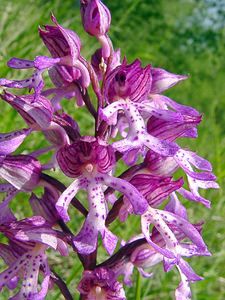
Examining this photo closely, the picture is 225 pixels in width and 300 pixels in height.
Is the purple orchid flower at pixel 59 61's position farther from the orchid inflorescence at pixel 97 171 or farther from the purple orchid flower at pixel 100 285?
the purple orchid flower at pixel 100 285

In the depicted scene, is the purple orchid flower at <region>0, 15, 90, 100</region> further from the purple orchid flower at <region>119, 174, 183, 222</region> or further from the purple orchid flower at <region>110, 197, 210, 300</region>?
the purple orchid flower at <region>110, 197, 210, 300</region>

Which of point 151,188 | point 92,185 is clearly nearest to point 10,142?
point 92,185

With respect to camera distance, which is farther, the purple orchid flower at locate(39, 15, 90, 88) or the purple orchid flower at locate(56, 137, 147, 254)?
the purple orchid flower at locate(39, 15, 90, 88)

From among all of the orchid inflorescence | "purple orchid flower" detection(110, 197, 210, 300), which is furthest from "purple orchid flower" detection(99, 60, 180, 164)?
"purple orchid flower" detection(110, 197, 210, 300)

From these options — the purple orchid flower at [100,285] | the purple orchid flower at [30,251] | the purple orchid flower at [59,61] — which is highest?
the purple orchid flower at [59,61]

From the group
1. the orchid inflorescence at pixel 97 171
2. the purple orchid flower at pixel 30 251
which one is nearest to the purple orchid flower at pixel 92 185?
the orchid inflorescence at pixel 97 171

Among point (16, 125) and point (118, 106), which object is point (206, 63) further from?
point (118, 106)

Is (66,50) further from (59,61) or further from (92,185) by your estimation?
(92,185)

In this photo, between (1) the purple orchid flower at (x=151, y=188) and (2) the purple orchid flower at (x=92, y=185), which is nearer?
(2) the purple orchid flower at (x=92, y=185)
